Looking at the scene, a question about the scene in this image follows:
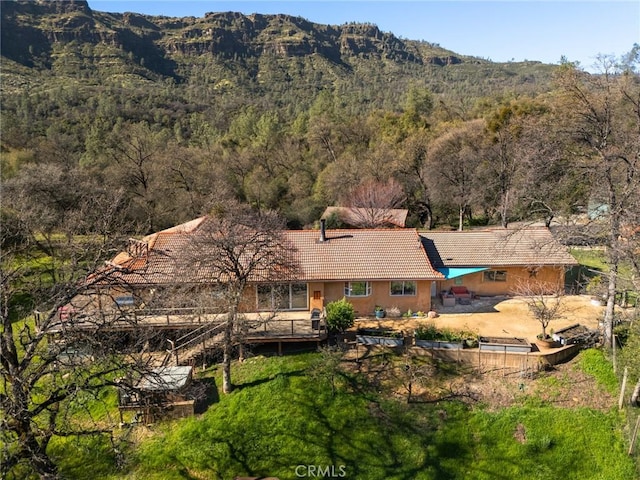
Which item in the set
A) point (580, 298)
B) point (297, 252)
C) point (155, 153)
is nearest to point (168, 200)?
point (155, 153)

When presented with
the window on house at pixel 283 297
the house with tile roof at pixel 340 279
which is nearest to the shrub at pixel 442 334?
the house with tile roof at pixel 340 279

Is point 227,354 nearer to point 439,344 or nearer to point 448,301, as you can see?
point 439,344

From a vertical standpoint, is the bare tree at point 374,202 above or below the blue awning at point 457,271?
above

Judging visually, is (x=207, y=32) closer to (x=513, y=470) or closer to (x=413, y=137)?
(x=413, y=137)

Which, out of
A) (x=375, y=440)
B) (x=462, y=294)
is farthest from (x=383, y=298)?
(x=375, y=440)

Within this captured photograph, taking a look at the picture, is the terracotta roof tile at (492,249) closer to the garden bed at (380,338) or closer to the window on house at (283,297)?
the garden bed at (380,338)

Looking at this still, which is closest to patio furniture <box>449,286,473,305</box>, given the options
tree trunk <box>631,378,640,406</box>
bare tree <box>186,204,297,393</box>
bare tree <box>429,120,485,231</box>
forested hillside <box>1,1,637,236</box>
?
forested hillside <box>1,1,637,236</box>
